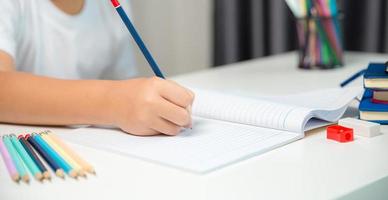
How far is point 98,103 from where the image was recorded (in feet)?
2.83

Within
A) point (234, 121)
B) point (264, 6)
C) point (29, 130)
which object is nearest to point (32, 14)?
point (29, 130)

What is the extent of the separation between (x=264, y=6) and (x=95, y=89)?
1.08 metres

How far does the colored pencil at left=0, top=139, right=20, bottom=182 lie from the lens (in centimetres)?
68

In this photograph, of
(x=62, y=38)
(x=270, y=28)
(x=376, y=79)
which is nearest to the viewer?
(x=376, y=79)

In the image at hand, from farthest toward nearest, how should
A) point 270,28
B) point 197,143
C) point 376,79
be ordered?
point 270,28
point 376,79
point 197,143

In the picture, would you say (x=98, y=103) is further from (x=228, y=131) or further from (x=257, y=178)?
(x=257, y=178)

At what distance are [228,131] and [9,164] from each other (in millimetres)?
274

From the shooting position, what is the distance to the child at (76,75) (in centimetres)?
82

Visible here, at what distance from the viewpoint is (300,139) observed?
0.82 meters

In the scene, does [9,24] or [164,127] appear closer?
[164,127]

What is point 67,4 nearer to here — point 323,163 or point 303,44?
point 303,44

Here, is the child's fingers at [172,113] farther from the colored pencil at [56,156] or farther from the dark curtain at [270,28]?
the dark curtain at [270,28]

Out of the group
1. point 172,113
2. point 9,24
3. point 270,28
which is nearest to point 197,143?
point 172,113

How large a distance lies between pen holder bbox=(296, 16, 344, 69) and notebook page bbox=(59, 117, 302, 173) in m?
0.48
